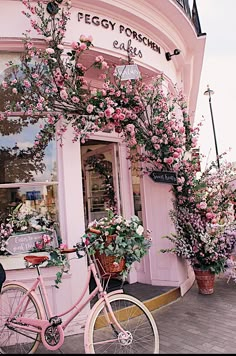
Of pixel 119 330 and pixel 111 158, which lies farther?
pixel 111 158

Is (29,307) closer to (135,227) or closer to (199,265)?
(135,227)

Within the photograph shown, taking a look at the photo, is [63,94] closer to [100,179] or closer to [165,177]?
[165,177]

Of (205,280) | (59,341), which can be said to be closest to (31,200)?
(59,341)

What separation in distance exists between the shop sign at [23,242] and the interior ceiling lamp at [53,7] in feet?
8.55

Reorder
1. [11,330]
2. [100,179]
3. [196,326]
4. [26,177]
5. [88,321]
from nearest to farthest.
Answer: [88,321], [11,330], [196,326], [26,177], [100,179]

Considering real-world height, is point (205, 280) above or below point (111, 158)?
below

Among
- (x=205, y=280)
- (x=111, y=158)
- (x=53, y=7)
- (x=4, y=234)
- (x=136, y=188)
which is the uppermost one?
(x=53, y=7)

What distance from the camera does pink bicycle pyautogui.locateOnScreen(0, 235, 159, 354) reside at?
8.56 ft

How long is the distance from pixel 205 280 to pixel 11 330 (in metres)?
2.84

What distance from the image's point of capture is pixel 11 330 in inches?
120

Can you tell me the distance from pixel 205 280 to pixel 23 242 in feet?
8.89

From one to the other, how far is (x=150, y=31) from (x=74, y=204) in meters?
2.96

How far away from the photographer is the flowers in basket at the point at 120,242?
9.12 ft

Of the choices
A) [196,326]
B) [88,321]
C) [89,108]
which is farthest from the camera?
[89,108]
